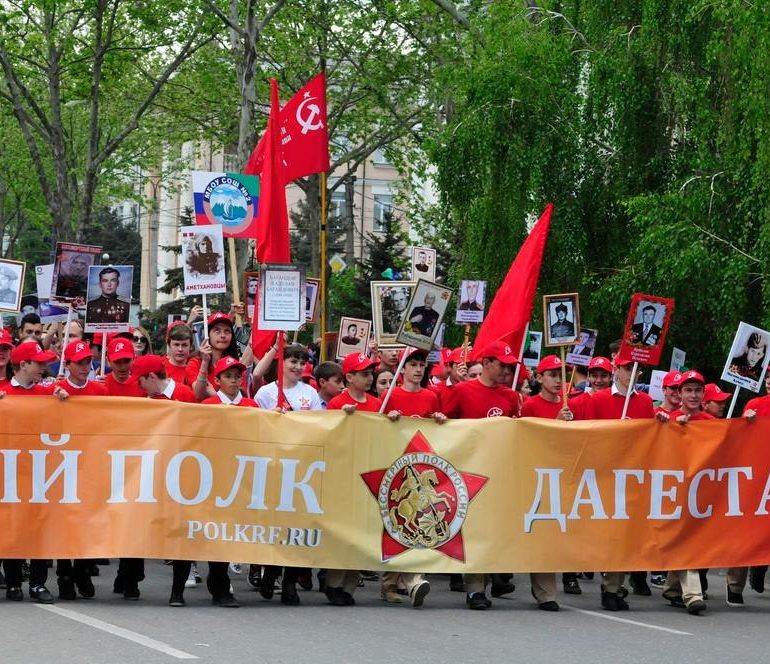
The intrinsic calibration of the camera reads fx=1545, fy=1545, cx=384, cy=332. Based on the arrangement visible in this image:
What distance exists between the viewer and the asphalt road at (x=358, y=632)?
28.4ft

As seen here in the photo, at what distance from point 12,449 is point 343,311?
2898 cm

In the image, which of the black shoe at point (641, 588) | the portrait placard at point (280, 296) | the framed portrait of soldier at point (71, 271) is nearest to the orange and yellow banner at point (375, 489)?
the portrait placard at point (280, 296)

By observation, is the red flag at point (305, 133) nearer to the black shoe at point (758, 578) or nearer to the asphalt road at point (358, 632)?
the asphalt road at point (358, 632)

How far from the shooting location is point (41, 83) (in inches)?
→ 1598

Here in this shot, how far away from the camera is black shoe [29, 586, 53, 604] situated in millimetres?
10336

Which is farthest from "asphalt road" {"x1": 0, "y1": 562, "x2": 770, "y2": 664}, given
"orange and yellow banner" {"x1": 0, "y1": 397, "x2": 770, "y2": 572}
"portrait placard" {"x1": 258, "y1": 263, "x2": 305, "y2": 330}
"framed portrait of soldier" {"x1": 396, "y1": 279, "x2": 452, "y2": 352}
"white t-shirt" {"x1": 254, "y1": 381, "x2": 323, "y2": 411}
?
"portrait placard" {"x1": 258, "y1": 263, "x2": 305, "y2": 330}

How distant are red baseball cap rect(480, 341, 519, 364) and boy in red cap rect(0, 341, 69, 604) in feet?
10.00

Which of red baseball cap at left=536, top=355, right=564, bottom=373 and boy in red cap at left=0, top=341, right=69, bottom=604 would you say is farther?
red baseball cap at left=536, top=355, right=564, bottom=373

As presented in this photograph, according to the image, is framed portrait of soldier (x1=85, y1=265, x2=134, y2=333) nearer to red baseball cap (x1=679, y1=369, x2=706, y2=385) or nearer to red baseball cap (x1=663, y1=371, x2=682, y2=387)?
red baseball cap (x1=663, y1=371, x2=682, y2=387)

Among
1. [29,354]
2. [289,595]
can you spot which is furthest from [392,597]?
[29,354]

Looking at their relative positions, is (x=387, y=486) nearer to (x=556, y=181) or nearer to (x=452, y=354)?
(x=452, y=354)

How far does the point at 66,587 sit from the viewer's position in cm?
1055

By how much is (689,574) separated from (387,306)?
3.19 metres

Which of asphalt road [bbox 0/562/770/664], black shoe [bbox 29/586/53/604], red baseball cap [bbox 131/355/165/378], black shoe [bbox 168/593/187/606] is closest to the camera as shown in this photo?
asphalt road [bbox 0/562/770/664]
